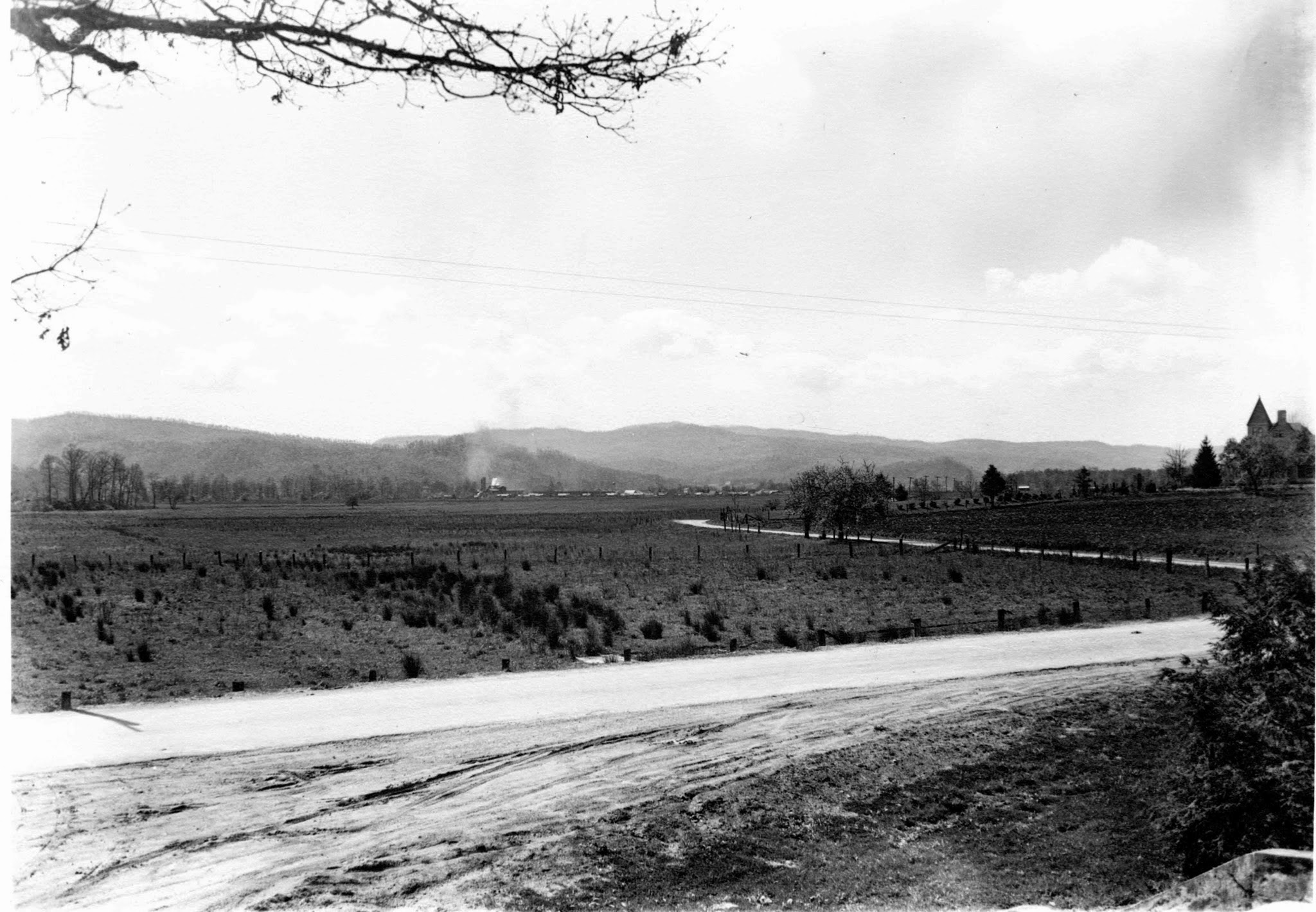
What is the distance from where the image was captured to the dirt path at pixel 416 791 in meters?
6.67

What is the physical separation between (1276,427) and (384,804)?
12.5 m

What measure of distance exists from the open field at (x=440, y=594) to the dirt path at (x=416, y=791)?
2.52 m

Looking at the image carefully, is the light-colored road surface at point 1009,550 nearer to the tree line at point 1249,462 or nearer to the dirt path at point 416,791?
the tree line at point 1249,462

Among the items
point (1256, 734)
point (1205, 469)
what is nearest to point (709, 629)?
point (1205, 469)

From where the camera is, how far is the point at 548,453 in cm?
2567

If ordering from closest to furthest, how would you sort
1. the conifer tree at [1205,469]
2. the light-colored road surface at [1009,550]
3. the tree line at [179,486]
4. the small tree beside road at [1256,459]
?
1. the tree line at [179,486]
2. the small tree beside road at [1256,459]
3. the conifer tree at [1205,469]
4. the light-colored road surface at [1009,550]

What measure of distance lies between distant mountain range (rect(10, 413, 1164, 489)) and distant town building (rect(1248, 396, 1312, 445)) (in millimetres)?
3115

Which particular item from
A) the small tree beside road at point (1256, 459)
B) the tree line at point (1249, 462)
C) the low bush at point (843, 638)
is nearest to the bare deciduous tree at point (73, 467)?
the low bush at point (843, 638)

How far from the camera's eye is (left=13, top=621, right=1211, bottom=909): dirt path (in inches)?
263

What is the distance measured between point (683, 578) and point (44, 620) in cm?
1296

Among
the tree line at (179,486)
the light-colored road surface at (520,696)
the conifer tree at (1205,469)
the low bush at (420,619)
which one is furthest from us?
the low bush at (420,619)

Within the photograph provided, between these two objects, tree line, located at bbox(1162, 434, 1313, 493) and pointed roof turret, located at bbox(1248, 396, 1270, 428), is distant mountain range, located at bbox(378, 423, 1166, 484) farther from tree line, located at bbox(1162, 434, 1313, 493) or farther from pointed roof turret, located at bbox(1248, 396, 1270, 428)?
pointed roof turret, located at bbox(1248, 396, 1270, 428)

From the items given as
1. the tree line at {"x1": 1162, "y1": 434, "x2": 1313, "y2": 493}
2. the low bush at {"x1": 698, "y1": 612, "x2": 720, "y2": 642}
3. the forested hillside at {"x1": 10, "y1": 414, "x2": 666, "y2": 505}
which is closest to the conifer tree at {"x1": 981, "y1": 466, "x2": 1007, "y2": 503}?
the tree line at {"x1": 1162, "y1": 434, "x2": 1313, "y2": 493}

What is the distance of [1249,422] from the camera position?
12.7m
